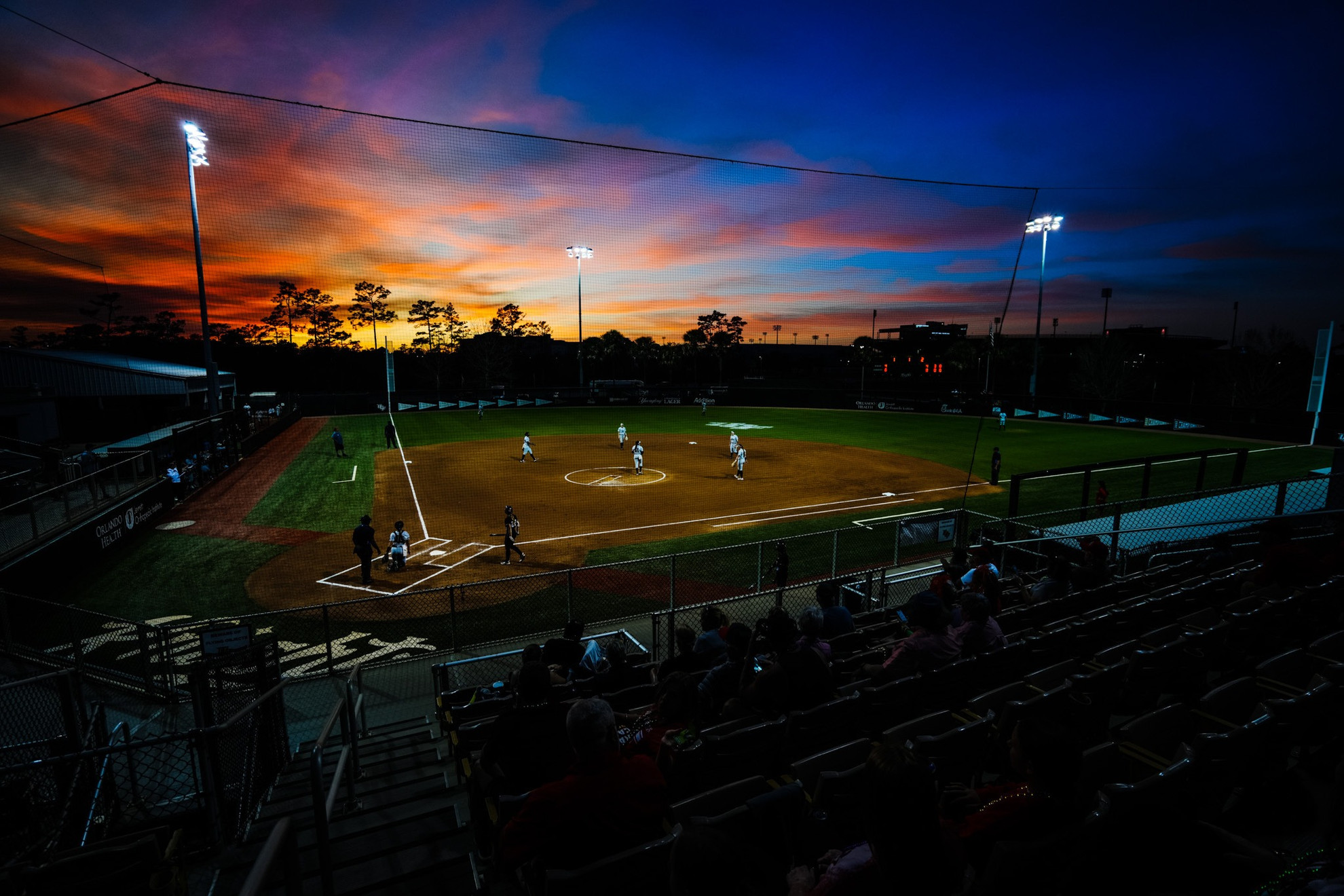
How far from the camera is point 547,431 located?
156ft

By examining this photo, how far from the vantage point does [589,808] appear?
9.57 feet

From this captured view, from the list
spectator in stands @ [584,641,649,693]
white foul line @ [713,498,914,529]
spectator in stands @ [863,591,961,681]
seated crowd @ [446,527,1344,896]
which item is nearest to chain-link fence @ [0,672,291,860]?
seated crowd @ [446,527,1344,896]

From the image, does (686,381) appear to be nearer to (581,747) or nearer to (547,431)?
(547,431)

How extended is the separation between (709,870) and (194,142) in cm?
3445

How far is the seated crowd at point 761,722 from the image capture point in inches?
82.3

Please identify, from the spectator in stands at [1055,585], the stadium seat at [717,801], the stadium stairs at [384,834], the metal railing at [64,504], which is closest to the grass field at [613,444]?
the metal railing at [64,504]

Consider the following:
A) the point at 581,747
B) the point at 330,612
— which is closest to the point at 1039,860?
the point at 581,747

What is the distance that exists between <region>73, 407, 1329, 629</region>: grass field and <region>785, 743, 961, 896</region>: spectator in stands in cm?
1159

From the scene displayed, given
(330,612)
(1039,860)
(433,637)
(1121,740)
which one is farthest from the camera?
(330,612)

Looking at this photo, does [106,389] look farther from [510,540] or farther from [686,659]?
[686,659]

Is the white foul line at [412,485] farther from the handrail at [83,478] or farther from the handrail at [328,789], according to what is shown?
the handrail at [328,789]

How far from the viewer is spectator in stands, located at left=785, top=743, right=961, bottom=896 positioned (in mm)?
2043

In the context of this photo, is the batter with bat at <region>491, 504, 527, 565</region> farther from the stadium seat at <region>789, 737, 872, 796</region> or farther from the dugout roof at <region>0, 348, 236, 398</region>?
the dugout roof at <region>0, 348, 236, 398</region>

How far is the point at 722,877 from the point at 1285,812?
146 inches
